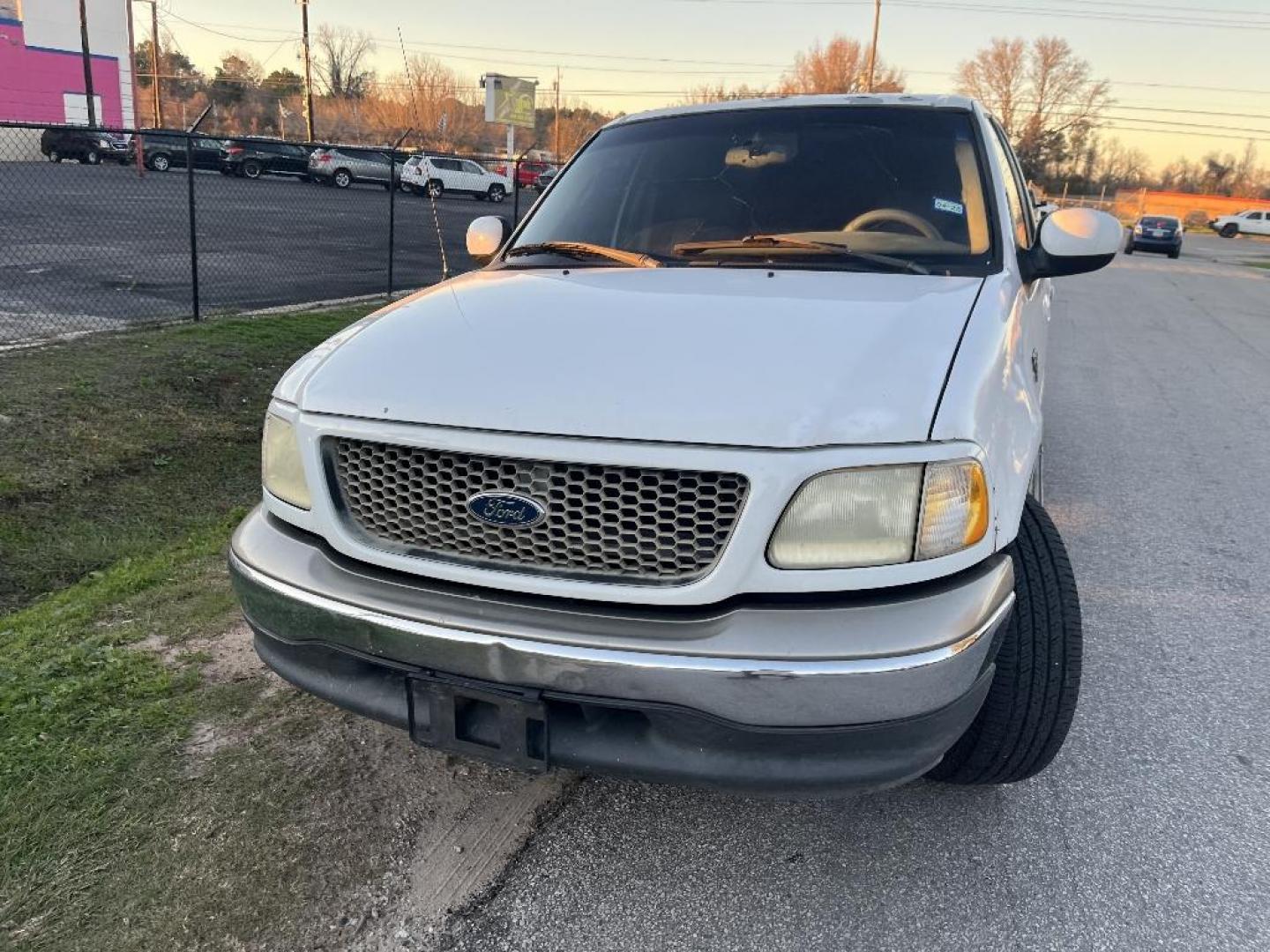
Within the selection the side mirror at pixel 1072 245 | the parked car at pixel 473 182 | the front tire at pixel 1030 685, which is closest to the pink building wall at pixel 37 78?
the parked car at pixel 473 182

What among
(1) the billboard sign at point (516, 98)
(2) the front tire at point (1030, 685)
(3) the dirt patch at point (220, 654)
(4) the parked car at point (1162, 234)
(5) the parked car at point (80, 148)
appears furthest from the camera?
(4) the parked car at point (1162, 234)

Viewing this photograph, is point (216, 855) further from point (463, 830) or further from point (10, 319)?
point (10, 319)

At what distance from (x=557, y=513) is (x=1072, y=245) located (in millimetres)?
2029

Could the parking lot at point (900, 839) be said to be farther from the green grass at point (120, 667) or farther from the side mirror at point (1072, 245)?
the side mirror at point (1072, 245)

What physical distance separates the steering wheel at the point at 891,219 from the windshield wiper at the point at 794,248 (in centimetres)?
16

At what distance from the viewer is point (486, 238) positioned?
3801 millimetres

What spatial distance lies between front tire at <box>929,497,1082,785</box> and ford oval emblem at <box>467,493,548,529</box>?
3.88 feet

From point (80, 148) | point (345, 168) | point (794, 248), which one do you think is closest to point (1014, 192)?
point (794, 248)

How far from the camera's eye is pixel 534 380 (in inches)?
80.3

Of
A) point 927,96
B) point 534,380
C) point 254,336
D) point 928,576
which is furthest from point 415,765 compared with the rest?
point 254,336

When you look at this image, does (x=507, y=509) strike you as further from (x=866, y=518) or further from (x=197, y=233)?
(x=197, y=233)

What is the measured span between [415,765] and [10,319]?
7264 millimetres

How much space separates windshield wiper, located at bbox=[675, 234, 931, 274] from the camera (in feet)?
9.29

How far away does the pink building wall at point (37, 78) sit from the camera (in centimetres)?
3912
